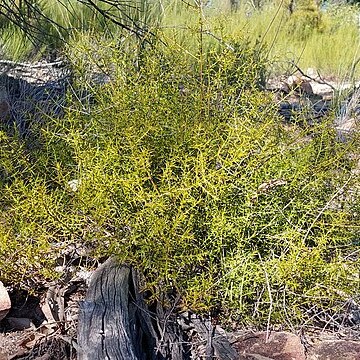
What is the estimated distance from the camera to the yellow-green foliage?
5.96 ft

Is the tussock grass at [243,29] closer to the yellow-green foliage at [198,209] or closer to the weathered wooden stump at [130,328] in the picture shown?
the yellow-green foliage at [198,209]

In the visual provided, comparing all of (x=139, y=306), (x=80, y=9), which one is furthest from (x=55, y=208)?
(x=80, y=9)

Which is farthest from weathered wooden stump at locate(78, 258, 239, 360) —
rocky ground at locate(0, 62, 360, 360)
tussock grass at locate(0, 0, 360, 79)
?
tussock grass at locate(0, 0, 360, 79)

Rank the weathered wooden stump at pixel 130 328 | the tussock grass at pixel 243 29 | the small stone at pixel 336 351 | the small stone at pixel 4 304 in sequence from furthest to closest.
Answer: the tussock grass at pixel 243 29, the small stone at pixel 4 304, the small stone at pixel 336 351, the weathered wooden stump at pixel 130 328

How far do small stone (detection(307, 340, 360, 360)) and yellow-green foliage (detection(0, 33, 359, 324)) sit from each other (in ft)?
0.43

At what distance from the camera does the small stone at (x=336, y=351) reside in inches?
70.5

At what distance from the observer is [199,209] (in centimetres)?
195

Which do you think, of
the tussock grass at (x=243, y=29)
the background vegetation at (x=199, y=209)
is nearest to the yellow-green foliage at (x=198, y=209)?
the background vegetation at (x=199, y=209)

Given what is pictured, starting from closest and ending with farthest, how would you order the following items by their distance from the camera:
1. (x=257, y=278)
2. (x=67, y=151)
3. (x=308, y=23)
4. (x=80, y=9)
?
(x=257, y=278) < (x=67, y=151) < (x=80, y=9) < (x=308, y=23)

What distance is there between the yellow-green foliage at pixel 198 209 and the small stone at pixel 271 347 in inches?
2.7

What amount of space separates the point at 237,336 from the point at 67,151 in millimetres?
989

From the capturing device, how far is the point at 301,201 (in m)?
2.01

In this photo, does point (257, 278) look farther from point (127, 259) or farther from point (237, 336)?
point (127, 259)

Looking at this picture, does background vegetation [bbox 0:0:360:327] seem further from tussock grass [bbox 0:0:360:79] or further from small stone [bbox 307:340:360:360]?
tussock grass [bbox 0:0:360:79]
